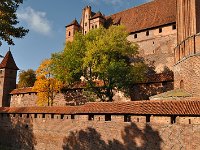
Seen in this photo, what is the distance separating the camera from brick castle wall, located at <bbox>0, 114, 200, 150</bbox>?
1268 cm

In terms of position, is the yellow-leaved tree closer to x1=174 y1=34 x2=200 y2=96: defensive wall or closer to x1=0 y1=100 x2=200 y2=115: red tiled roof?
x1=0 y1=100 x2=200 y2=115: red tiled roof

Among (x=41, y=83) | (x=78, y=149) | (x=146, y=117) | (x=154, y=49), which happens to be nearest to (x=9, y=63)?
(x=41, y=83)

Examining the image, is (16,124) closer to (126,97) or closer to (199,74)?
(126,97)

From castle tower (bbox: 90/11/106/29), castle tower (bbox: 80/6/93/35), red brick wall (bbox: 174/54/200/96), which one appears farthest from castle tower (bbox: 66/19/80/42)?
red brick wall (bbox: 174/54/200/96)

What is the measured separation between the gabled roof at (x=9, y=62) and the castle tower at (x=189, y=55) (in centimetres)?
2546

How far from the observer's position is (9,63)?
41.0 metres

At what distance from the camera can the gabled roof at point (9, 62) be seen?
40.5 m

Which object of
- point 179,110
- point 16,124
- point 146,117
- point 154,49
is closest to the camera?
point 179,110

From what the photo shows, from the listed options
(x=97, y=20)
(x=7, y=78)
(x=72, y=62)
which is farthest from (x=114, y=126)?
(x=7, y=78)

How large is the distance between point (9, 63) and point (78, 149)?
26.8 m

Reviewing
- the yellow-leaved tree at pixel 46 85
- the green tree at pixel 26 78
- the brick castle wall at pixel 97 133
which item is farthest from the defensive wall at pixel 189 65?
the green tree at pixel 26 78

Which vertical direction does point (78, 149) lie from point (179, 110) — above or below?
below

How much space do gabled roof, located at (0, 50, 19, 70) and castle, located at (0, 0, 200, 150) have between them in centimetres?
1471

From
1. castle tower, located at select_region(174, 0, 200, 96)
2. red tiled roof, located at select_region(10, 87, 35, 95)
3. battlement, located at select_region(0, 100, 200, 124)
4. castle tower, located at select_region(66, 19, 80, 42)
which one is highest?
castle tower, located at select_region(66, 19, 80, 42)
